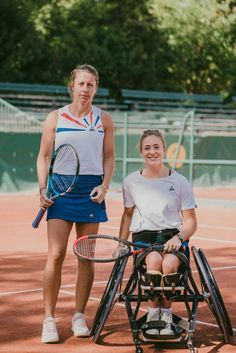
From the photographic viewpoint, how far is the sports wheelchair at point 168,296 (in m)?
5.89

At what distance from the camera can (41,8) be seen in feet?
148

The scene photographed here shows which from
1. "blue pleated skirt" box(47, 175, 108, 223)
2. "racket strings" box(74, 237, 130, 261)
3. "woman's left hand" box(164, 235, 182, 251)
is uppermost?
"blue pleated skirt" box(47, 175, 108, 223)

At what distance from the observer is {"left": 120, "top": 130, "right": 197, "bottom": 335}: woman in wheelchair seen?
6237 mm

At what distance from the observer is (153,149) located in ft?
20.9

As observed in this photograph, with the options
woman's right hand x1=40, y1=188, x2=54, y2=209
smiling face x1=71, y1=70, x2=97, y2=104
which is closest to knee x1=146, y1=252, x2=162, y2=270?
woman's right hand x1=40, y1=188, x2=54, y2=209

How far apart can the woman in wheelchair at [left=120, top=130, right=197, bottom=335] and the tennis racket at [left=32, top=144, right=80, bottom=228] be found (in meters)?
0.41

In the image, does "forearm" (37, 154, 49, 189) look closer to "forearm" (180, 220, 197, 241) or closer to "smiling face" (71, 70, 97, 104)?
"smiling face" (71, 70, 97, 104)

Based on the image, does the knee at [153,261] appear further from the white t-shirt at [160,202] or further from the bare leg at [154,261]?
the white t-shirt at [160,202]

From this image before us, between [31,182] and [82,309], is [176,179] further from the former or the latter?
[31,182]

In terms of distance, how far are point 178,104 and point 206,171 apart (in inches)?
Answer: 717

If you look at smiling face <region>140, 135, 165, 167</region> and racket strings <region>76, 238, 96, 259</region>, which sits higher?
smiling face <region>140, 135, 165, 167</region>

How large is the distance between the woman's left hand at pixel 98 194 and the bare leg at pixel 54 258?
28 centimetres

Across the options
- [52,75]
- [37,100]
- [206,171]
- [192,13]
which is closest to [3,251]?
[206,171]

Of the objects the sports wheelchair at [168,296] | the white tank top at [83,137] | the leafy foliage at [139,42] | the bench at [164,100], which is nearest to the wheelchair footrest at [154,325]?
the sports wheelchair at [168,296]
